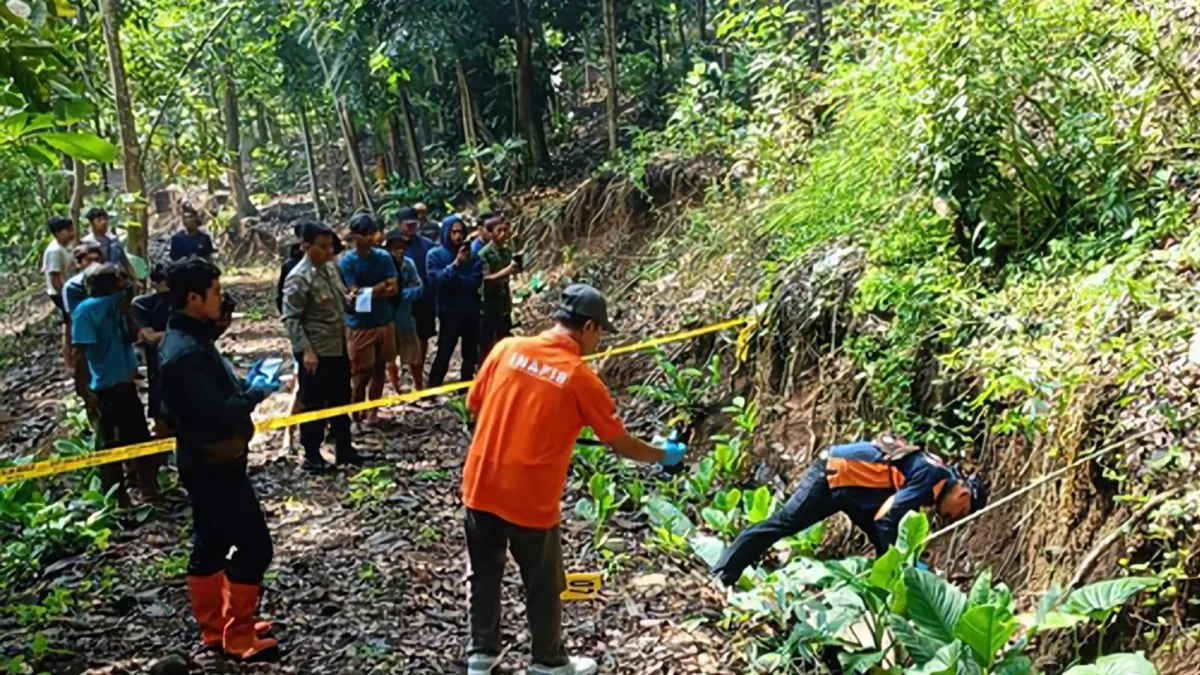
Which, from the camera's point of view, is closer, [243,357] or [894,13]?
[894,13]

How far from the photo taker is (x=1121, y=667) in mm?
3254

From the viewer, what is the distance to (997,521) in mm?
4836

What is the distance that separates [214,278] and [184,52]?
53.5 feet

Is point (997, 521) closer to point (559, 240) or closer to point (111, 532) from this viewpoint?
point (111, 532)

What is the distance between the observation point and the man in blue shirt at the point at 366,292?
735 cm

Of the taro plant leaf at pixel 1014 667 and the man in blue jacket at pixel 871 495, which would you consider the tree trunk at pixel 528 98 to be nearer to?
the man in blue jacket at pixel 871 495

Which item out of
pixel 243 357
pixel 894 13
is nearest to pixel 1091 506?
pixel 894 13

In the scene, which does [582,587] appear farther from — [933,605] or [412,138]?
[412,138]

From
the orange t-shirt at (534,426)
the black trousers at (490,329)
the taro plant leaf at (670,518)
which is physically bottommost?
the taro plant leaf at (670,518)

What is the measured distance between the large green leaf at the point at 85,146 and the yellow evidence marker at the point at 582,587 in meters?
3.21

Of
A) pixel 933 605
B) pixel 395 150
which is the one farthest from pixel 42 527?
pixel 395 150

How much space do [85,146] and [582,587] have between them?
3357 mm

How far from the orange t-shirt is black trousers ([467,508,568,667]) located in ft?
0.26

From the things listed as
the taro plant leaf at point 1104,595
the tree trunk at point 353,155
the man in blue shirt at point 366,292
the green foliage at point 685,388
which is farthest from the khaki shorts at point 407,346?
the tree trunk at point 353,155
